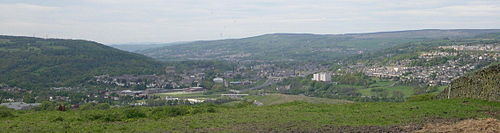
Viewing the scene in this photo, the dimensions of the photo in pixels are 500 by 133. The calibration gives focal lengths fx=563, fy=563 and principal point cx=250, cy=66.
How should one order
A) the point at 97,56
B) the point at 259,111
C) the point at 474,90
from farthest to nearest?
the point at 97,56 → the point at 474,90 → the point at 259,111

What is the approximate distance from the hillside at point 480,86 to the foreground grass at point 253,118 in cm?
104

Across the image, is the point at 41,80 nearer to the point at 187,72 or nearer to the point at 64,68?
the point at 64,68

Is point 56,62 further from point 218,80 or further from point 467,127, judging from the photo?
point 467,127

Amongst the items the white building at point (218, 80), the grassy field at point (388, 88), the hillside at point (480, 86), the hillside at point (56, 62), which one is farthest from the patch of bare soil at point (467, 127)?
the white building at point (218, 80)

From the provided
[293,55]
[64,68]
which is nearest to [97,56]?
[64,68]

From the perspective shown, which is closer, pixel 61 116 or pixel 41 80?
pixel 61 116

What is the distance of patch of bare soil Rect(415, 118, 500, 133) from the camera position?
52.0ft

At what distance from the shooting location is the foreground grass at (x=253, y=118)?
18.1 m

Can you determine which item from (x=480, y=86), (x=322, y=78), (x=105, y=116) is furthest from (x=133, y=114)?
(x=322, y=78)

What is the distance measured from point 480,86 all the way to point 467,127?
11.3 meters

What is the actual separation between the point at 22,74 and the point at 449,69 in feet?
189

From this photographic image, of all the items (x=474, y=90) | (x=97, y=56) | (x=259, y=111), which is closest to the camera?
(x=259, y=111)

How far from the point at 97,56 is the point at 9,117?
270 ft

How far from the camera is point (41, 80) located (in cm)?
7462
